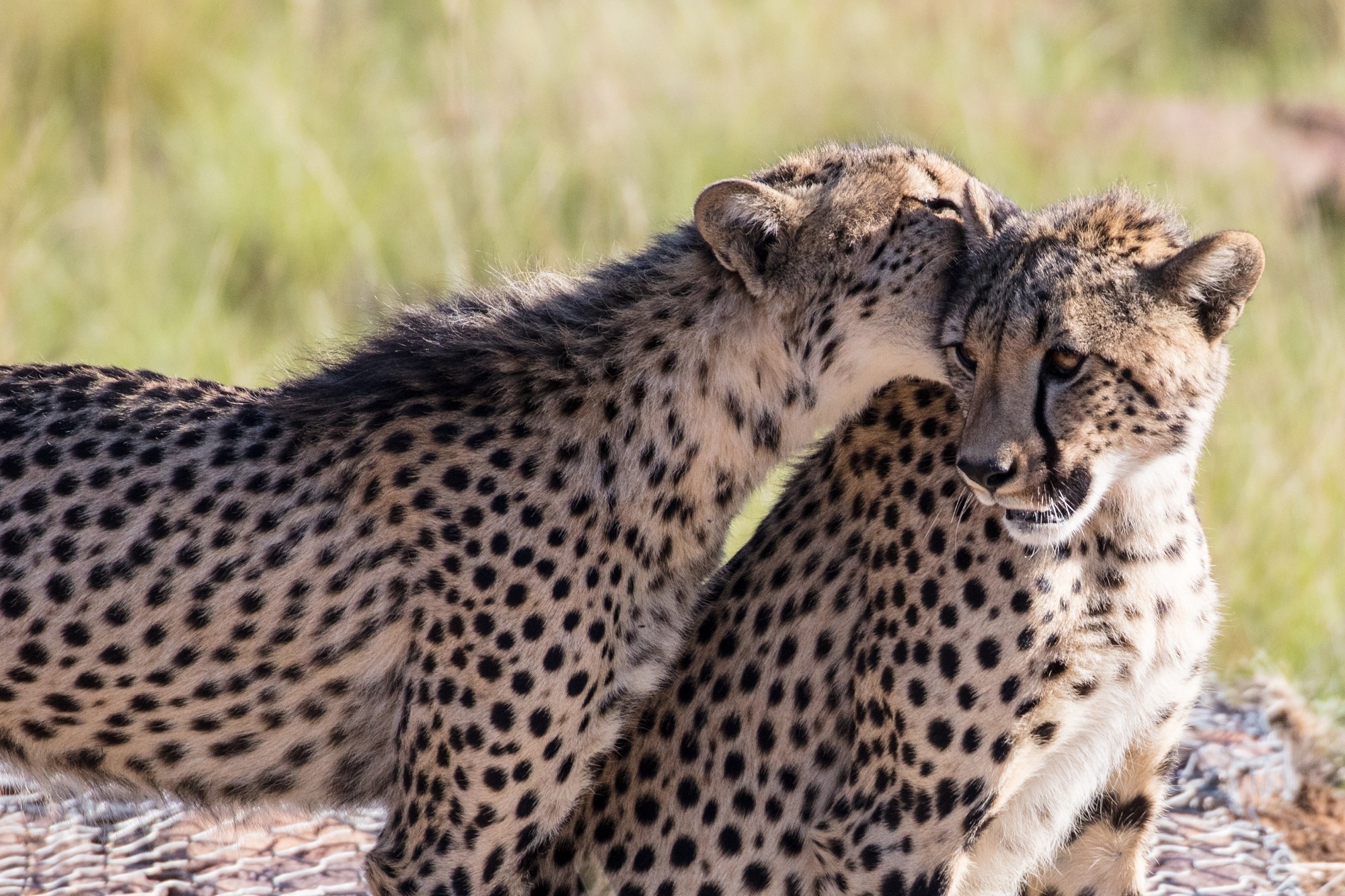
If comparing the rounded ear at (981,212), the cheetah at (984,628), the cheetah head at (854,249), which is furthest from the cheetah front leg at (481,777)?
the rounded ear at (981,212)

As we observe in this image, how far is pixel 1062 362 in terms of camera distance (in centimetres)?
264

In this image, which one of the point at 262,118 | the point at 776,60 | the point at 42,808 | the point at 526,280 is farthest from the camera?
the point at 776,60

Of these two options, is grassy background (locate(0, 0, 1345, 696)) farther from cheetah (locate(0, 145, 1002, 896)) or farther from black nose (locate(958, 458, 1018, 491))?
black nose (locate(958, 458, 1018, 491))

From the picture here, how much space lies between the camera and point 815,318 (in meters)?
3.04

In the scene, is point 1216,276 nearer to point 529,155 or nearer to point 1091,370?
point 1091,370

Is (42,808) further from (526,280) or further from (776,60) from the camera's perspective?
(776,60)

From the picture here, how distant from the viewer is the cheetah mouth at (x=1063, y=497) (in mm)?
2617

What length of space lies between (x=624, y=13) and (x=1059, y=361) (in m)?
5.72

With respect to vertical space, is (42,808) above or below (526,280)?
below

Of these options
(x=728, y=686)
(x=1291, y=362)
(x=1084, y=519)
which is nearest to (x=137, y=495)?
(x=728, y=686)

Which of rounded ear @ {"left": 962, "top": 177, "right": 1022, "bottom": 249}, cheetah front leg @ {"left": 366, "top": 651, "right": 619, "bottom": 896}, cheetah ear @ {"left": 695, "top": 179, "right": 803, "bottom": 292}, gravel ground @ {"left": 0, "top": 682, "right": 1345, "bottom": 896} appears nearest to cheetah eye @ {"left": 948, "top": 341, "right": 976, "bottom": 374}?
rounded ear @ {"left": 962, "top": 177, "right": 1022, "bottom": 249}

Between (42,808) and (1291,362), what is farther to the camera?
(1291,362)

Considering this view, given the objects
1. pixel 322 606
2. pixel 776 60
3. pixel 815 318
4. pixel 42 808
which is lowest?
pixel 42 808

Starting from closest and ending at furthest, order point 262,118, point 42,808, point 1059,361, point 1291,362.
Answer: point 1059,361 < point 42,808 < point 1291,362 < point 262,118
